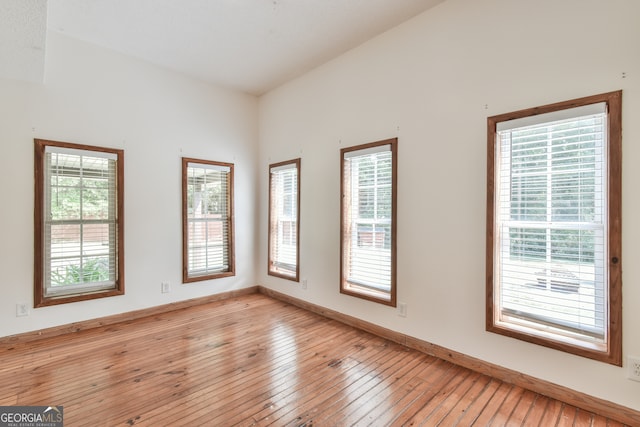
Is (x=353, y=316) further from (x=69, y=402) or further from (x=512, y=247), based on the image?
(x=69, y=402)

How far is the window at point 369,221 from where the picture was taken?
3229 mm

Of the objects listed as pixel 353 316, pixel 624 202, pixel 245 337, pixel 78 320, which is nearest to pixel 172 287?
pixel 78 320

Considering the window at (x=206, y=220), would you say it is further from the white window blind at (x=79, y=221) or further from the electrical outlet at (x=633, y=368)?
the electrical outlet at (x=633, y=368)

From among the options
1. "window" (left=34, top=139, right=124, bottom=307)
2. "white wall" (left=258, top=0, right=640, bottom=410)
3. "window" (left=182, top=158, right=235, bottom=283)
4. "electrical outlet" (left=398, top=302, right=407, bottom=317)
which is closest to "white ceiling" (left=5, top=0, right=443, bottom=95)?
"white wall" (left=258, top=0, right=640, bottom=410)

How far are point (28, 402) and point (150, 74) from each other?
11.8ft

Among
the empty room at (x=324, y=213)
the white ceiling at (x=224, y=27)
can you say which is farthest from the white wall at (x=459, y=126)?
the white ceiling at (x=224, y=27)

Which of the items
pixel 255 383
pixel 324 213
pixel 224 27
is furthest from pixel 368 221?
pixel 224 27

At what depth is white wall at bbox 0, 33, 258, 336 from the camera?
3061mm

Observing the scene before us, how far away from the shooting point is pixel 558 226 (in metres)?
2.20

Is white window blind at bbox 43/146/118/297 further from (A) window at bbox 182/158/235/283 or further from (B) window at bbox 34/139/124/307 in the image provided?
(A) window at bbox 182/158/235/283

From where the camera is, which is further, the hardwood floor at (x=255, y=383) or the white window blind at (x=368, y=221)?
the white window blind at (x=368, y=221)

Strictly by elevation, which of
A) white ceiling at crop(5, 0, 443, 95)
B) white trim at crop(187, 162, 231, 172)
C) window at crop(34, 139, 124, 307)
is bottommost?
window at crop(34, 139, 124, 307)

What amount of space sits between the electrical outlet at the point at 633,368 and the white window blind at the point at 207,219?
439 centimetres

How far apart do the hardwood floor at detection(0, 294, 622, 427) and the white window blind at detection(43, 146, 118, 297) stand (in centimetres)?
60
